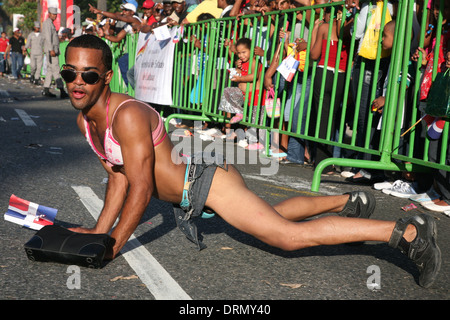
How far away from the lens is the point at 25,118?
10773mm

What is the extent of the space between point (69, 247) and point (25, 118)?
8240mm

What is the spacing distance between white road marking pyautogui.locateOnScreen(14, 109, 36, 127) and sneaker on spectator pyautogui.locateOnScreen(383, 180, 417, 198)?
6.25m

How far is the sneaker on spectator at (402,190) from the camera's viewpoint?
5.83m

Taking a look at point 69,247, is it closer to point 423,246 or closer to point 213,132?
point 423,246

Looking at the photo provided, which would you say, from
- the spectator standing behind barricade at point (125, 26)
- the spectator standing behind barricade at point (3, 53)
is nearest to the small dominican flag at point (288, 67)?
the spectator standing behind barricade at point (125, 26)

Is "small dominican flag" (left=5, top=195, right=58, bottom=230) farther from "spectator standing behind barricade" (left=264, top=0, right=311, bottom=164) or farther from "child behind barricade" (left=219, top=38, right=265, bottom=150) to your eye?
"child behind barricade" (left=219, top=38, right=265, bottom=150)

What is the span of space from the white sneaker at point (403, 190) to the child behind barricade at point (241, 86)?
2.50 m

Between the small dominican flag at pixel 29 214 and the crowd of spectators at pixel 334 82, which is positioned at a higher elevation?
the crowd of spectators at pixel 334 82

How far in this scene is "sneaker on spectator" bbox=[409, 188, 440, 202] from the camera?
5566mm

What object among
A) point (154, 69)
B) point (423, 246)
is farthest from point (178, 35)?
point (423, 246)

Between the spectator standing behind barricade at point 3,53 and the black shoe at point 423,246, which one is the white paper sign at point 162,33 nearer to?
the black shoe at point 423,246

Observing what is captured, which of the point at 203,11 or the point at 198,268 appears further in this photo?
the point at 203,11
